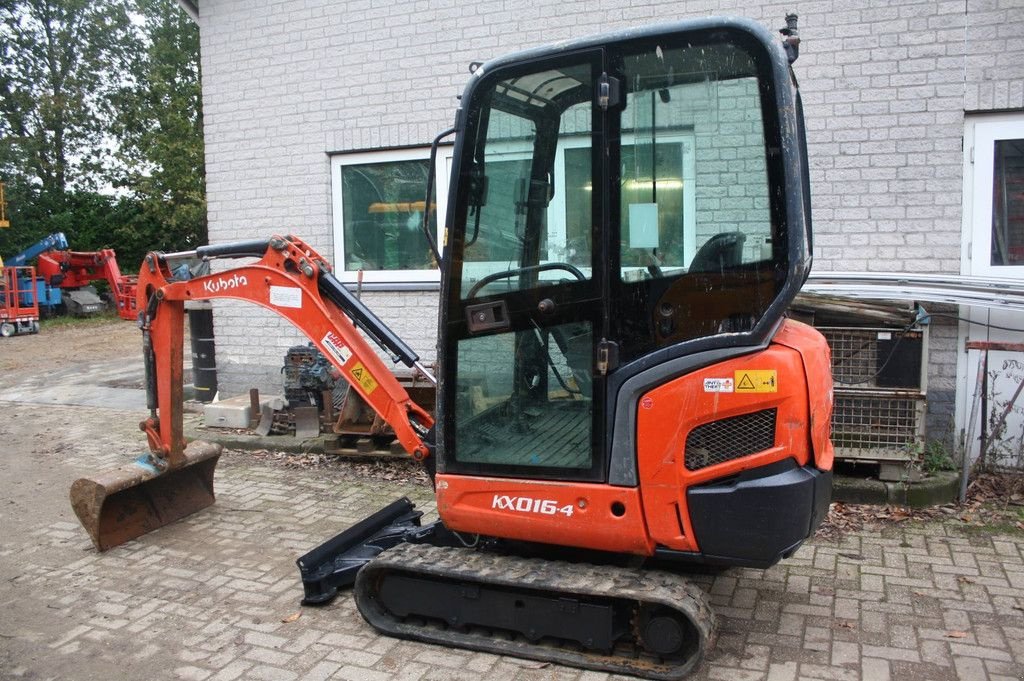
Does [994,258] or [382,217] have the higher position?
[382,217]

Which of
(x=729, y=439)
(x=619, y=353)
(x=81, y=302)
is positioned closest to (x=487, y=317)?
(x=619, y=353)

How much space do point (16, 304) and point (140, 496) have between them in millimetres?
15915

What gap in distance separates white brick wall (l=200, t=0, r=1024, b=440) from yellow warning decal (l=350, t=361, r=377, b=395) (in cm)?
337

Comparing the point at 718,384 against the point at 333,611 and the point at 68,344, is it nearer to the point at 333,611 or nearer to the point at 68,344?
the point at 333,611

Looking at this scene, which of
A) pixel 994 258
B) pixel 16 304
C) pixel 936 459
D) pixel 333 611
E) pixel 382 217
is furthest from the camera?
pixel 16 304

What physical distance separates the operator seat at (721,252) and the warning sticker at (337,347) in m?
2.08

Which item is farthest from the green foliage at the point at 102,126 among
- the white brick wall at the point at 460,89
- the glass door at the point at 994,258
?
the glass door at the point at 994,258

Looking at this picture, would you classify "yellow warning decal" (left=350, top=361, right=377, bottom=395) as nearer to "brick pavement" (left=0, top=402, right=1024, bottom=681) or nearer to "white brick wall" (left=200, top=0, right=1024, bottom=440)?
"brick pavement" (left=0, top=402, right=1024, bottom=681)

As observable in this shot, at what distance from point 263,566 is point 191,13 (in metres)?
6.54

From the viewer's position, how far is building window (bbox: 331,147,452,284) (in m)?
8.16

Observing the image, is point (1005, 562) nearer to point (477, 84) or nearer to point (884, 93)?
point (884, 93)

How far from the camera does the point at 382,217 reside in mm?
8344

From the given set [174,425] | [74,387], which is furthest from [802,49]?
[74,387]

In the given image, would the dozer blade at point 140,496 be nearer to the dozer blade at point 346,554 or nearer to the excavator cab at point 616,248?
the dozer blade at point 346,554
